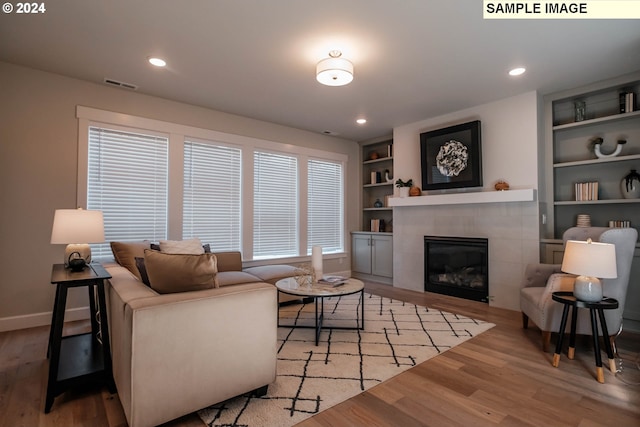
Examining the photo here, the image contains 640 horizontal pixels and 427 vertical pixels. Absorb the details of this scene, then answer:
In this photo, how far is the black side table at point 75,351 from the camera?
184 centimetres

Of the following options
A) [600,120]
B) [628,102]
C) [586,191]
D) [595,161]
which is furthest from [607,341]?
[628,102]

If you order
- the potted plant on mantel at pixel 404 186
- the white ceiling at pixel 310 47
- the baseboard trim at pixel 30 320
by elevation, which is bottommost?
the baseboard trim at pixel 30 320

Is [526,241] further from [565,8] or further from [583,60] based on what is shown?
[565,8]

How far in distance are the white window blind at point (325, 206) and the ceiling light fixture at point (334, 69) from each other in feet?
8.69

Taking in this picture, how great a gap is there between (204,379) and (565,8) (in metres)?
3.50

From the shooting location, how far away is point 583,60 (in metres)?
3.04

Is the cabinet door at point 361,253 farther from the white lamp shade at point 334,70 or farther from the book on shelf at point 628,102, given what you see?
the book on shelf at point 628,102

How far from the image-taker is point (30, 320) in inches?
128

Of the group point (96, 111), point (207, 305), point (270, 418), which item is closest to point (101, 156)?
point (96, 111)

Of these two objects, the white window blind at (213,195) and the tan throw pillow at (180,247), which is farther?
the white window blind at (213,195)

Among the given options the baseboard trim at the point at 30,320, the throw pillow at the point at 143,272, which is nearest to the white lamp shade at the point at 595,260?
the throw pillow at the point at 143,272

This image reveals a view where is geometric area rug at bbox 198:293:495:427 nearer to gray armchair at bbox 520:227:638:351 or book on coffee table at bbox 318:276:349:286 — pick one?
book on coffee table at bbox 318:276:349:286

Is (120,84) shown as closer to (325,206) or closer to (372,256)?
(325,206)

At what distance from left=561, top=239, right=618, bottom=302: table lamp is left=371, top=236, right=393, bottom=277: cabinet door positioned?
3.19 meters
